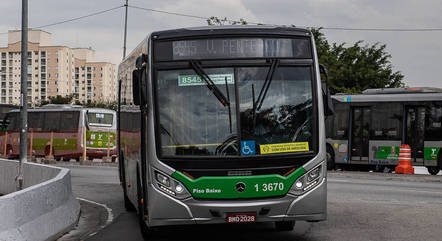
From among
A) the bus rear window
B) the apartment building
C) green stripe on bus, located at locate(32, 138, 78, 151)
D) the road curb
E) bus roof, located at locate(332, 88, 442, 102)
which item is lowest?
the road curb

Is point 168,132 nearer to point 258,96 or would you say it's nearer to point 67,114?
point 258,96

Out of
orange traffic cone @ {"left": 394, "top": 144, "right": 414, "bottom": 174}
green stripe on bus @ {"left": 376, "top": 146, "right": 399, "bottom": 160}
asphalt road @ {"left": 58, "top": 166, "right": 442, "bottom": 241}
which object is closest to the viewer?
asphalt road @ {"left": 58, "top": 166, "right": 442, "bottom": 241}

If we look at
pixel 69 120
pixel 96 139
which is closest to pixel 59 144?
pixel 69 120

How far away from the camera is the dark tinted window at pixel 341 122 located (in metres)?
29.3

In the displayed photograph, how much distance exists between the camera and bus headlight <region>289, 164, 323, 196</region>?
834 cm

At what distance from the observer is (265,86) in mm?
8492

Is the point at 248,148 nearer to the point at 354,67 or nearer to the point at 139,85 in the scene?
the point at 139,85

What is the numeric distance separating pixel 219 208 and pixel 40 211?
8.36 ft

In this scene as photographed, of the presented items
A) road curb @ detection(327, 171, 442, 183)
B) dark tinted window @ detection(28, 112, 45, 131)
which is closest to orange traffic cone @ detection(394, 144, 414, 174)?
road curb @ detection(327, 171, 442, 183)

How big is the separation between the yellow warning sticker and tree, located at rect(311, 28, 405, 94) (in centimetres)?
4159

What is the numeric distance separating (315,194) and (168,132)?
6.28 feet

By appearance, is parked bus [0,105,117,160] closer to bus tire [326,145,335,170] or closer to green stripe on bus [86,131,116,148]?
green stripe on bus [86,131,116,148]

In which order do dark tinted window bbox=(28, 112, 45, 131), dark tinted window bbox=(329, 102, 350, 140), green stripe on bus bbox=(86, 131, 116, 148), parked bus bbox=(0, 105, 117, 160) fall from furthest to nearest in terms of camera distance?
1. dark tinted window bbox=(28, 112, 45, 131)
2. parked bus bbox=(0, 105, 117, 160)
3. green stripe on bus bbox=(86, 131, 116, 148)
4. dark tinted window bbox=(329, 102, 350, 140)

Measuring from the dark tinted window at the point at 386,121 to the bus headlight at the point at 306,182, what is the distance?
1991 centimetres
